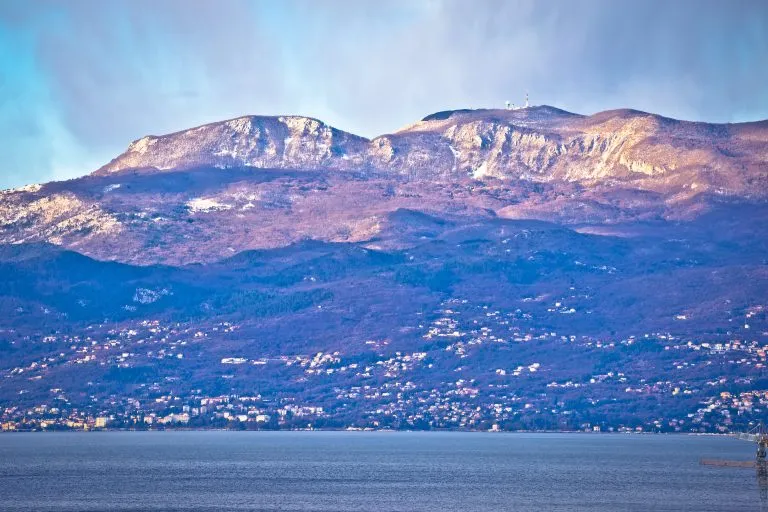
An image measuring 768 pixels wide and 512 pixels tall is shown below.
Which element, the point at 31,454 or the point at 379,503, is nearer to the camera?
the point at 379,503

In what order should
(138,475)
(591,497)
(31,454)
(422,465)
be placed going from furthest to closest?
(31,454), (422,465), (138,475), (591,497)

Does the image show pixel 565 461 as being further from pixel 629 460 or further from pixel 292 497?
pixel 292 497

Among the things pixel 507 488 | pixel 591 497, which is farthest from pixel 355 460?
pixel 591 497

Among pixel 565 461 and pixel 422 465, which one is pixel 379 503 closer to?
pixel 422 465

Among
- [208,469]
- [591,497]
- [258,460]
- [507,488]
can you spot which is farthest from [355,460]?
[591,497]

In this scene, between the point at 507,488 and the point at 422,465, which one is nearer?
the point at 507,488

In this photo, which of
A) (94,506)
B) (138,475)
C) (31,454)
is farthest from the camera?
(31,454)
